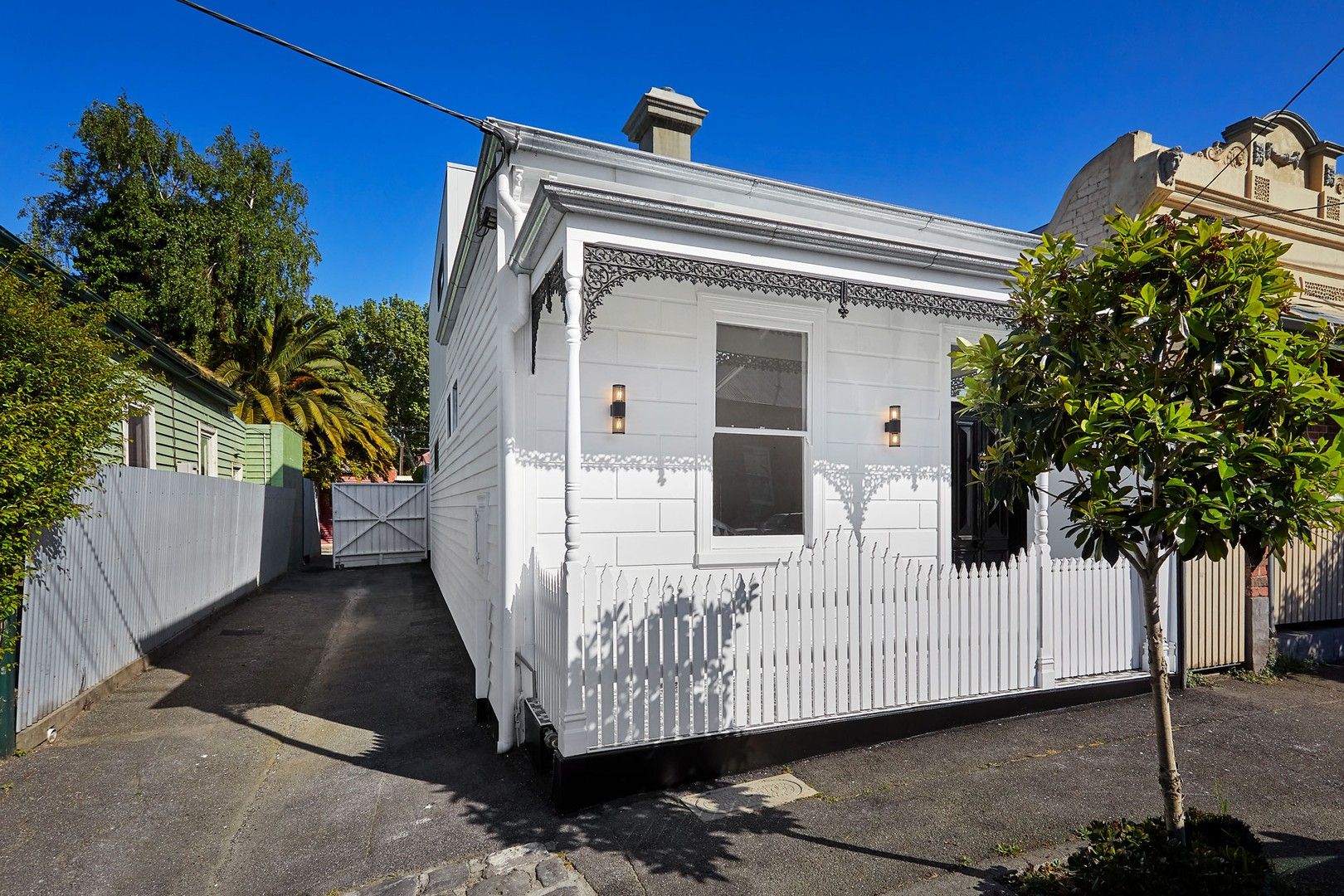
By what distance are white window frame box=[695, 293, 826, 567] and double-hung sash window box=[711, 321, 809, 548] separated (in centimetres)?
2

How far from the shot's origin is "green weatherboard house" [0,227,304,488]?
309 inches

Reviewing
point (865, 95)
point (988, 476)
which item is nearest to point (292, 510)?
point (865, 95)

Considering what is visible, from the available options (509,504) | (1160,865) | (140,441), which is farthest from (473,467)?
(140,441)

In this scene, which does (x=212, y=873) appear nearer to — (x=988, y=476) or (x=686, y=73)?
(x=988, y=476)

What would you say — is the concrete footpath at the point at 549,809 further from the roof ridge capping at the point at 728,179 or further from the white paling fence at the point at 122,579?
the roof ridge capping at the point at 728,179

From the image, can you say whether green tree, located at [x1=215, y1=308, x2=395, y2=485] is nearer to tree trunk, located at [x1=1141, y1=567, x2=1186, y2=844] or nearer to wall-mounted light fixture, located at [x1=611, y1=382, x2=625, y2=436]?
wall-mounted light fixture, located at [x1=611, y1=382, x2=625, y2=436]

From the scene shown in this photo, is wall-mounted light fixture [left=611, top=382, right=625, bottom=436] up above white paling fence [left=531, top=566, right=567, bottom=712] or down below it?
above

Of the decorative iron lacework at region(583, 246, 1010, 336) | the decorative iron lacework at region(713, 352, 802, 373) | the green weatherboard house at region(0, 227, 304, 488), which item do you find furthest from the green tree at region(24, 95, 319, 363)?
the decorative iron lacework at region(583, 246, 1010, 336)

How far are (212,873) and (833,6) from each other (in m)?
8.83

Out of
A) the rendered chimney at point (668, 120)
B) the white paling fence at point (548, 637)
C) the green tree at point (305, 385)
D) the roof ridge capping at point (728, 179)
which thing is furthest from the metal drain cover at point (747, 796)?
the green tree at point (305, 385)

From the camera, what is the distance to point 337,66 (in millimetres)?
4203

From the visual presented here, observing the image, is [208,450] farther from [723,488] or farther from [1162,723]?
[1162,723]

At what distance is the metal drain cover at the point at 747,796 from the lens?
11.7ft

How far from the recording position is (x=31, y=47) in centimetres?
1256
